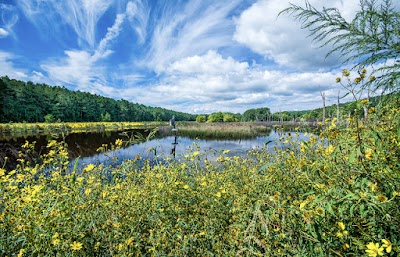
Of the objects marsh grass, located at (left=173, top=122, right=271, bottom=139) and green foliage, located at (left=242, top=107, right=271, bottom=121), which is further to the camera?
green foliage, located at (left=242, top=107, right=271, bottom=121)

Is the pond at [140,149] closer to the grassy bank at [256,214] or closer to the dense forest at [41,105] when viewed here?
the grassy bank at [256,214]

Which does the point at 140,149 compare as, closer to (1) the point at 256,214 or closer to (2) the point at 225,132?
(1) the point at 256,214

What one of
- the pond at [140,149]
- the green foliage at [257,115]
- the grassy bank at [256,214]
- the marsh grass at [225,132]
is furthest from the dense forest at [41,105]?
the green foliage at [257,115]

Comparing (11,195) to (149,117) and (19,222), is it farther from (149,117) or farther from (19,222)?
(149,117)

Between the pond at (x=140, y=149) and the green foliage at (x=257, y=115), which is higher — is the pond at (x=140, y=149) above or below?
below

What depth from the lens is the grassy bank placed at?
3.92 ft

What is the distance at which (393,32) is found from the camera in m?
1.47

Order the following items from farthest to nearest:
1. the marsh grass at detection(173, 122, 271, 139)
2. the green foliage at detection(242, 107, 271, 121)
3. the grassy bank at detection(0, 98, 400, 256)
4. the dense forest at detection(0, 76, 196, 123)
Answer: the green foliage at detection(242, 107, 271, 121), the dense forest at detection(0, 76, 196, 123), the marsh grass at detection(173, 122, 271, 139), the grassy bank at detection(0, 98, 400, 256)

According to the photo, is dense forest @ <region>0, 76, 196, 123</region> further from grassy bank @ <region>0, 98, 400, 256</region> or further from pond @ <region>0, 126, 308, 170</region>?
grassy bank @ <region>0, 98, 400, 256</region>

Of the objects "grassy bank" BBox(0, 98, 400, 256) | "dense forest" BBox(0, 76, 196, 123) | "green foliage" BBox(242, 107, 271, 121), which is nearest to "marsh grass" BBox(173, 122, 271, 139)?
"grassy bank" BBox(0, 98, 400, 256)

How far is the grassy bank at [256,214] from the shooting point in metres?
1.19

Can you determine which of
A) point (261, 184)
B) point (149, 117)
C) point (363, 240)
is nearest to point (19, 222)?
point (261, 184)

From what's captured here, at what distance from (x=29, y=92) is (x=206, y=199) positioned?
2364 inches

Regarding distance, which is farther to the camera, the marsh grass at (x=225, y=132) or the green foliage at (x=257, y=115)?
the green foliage at (x=257, y=115)
